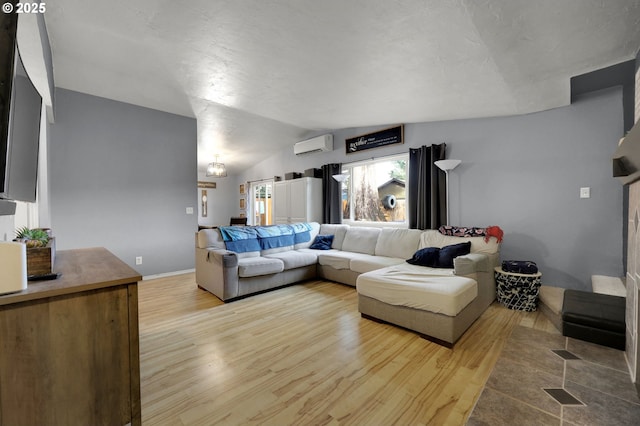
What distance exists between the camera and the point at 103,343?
3.40 feet

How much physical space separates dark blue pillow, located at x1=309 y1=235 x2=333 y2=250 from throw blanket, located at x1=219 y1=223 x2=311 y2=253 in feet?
0.47

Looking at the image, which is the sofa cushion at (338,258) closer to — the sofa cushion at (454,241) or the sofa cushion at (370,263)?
the sofa cushion at (370,263)

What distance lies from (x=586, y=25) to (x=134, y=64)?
3.97 metres

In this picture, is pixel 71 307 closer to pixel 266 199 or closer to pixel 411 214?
pixel 411 214

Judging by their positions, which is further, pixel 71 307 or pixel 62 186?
pixel 62 186

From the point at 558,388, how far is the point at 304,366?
5.22ft

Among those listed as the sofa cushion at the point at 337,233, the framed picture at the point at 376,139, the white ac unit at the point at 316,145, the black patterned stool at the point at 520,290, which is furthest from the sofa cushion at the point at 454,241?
the white ac unit at the point at 316,145

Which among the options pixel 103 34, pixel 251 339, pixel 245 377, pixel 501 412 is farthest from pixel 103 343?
pixel 103 34

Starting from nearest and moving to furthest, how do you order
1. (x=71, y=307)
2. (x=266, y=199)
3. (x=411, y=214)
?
(x=71, y=307) → (x=411, y=214) → (x=266, y=199)

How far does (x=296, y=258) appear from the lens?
372 centimetres

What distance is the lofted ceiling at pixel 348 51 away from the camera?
1.76 metres

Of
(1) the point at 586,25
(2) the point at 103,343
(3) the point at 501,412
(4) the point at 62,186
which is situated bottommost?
(3) the point at 501,412

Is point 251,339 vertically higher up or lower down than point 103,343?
lower down

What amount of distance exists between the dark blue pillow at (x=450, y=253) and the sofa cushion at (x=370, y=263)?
1.84 feet
